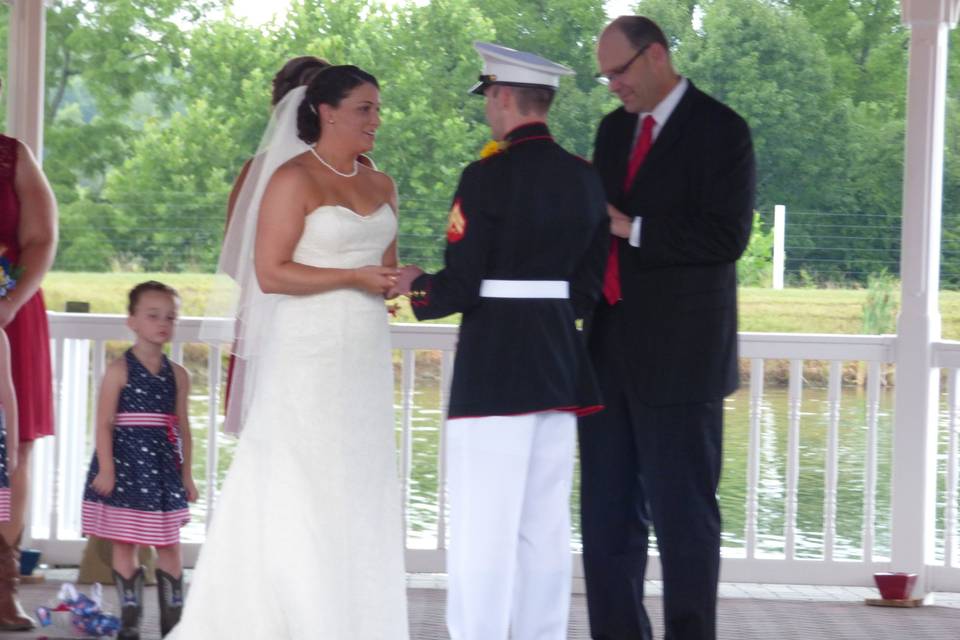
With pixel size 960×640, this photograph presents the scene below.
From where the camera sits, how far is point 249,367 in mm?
3660

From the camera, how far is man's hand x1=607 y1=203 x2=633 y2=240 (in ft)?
11.4

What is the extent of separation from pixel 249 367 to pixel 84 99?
15.5 metres

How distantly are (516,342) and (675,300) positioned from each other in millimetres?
455

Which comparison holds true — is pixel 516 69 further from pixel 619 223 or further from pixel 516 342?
pixel 516 342

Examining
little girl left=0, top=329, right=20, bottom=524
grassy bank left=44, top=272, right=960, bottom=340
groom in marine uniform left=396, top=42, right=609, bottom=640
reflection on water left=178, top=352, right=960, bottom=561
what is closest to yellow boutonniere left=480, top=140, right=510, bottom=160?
groom in marine uniform left=396, top=42, right=609, bottom=640

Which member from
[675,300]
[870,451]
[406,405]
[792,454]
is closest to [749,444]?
[792,454]

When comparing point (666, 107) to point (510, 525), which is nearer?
point (510, 525)

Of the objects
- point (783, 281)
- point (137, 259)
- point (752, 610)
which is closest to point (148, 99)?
point (137, 259)

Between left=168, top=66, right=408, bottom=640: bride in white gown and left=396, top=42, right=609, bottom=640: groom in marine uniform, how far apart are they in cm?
19

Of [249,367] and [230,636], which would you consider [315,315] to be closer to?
[249,367]

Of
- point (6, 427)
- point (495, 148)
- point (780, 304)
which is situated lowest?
point (6, 427)

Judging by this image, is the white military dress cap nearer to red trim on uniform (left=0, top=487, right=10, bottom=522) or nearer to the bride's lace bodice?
the bride's lace bodice

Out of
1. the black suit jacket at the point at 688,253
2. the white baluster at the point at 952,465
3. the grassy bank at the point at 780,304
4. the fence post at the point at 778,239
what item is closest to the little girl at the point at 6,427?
the black suit jacket at the point at 688,253

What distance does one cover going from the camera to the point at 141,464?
4.03 metres
